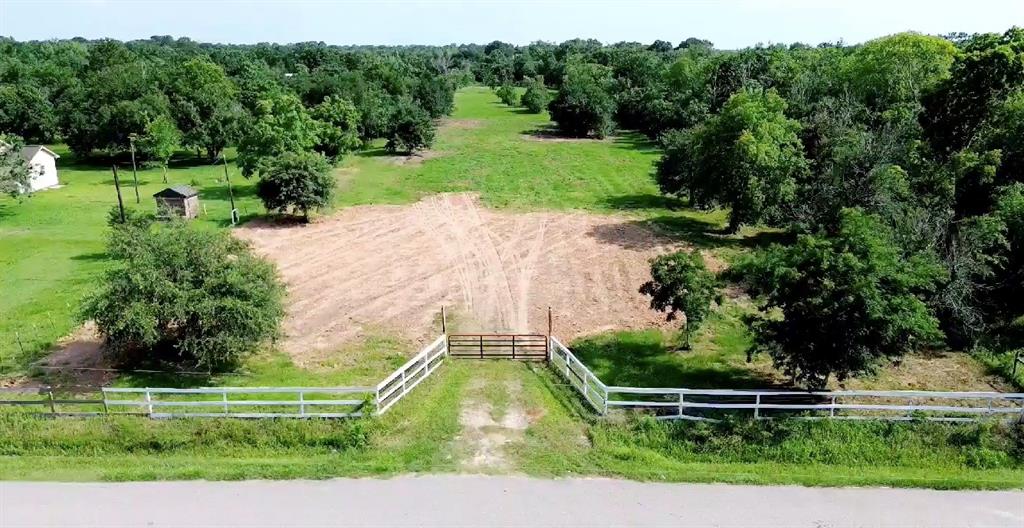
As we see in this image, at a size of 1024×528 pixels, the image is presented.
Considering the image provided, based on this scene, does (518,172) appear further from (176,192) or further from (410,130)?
(176,192)

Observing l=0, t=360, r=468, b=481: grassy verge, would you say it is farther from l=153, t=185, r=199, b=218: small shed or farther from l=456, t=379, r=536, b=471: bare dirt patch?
l=153, t=185, r=199, b=218: small shed

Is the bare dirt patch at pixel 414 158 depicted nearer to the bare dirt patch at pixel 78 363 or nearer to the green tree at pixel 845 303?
the bare dirt patch at pixel 78 363

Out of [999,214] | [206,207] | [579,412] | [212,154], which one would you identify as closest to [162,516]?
[579,412]

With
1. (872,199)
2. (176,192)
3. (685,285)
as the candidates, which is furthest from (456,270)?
(176,192)

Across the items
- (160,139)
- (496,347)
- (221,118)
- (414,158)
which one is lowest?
(496,347)

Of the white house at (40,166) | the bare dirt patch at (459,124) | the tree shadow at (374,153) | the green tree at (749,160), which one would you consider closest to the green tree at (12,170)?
the white house at (40,166)

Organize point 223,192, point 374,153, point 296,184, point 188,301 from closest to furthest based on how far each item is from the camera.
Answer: point 188,301
point 296,184
point 223,192
point 374,153

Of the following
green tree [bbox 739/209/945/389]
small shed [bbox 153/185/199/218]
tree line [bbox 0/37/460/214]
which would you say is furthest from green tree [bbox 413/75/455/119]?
green tree [bbox 739/209/945/389]
